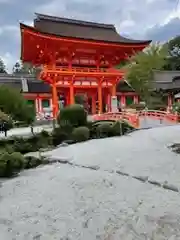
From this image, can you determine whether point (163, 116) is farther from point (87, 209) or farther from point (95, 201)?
point (87, 209)

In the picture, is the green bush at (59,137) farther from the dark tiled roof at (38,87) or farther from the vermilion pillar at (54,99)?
the dark tiled roof at (38,87)

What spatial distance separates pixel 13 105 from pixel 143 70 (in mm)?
Answer: 18397

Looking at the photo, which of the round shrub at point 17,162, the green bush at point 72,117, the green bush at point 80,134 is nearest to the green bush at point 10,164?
the round shrub at point 17,162

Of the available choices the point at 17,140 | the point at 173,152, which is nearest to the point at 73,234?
the point at 173,152

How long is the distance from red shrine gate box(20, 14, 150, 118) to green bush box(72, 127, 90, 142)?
7.62m

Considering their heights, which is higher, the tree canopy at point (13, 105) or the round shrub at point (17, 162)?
the tree canopy at point (13, 105)

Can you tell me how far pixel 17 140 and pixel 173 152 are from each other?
7476 millimetres

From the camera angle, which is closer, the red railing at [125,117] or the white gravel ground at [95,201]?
the white gravel ground at [95,201]

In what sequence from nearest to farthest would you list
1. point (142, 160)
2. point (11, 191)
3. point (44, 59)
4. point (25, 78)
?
1. point (11, 191)
2. point (142, 160)
3. point (44, 59)
4. point (25, 78)

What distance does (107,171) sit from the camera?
32.3ft

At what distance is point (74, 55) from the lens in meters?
25.5

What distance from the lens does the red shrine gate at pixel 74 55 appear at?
24062 millimetres

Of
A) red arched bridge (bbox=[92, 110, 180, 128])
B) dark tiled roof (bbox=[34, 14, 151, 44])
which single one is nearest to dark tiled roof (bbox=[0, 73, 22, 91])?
dark tiled roof (bbox=[34, 14, 151, 44])

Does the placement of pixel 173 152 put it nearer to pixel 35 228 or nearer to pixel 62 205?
pixel 62 205
